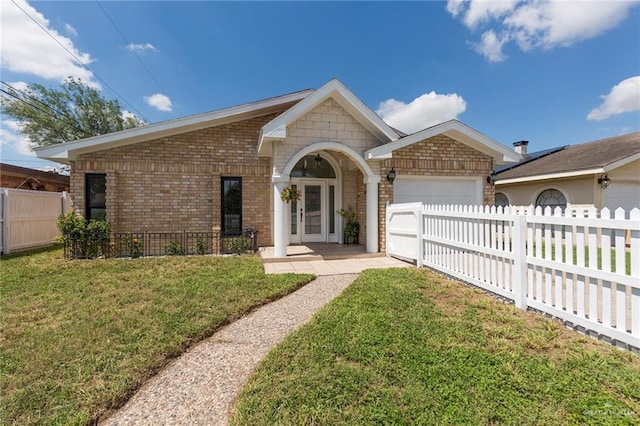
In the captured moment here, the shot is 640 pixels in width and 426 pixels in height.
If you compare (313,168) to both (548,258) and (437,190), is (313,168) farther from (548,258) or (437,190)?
(548,258)

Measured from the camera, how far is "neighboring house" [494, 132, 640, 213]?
1075 cm

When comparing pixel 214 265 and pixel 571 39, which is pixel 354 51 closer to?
pixel 571 39

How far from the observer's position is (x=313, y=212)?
10.5 m

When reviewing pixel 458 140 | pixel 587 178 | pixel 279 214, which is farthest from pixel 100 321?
pixel 587 178

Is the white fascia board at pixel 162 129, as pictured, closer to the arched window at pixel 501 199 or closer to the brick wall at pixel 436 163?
the brick wall at pixel 436 163

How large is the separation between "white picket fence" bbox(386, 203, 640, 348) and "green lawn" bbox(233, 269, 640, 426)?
0.29 metres

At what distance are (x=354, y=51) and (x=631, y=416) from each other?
16152 mm

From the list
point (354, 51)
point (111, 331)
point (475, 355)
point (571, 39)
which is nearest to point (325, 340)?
point (475, 355)

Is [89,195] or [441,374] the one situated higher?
[89,195]

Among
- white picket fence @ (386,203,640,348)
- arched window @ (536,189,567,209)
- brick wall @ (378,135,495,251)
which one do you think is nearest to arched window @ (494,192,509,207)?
arched window @ (536,189,567,209)

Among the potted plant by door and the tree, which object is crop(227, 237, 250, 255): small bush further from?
the tree

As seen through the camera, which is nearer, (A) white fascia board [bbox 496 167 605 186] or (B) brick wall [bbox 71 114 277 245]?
(B) brick wall [bbox 71 114 277 245]

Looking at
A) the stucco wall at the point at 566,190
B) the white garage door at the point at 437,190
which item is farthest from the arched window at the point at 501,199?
the white garage door at the point at 437,190

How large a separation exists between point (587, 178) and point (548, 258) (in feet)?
35.1
